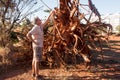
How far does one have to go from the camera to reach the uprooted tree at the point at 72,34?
29.4 feet

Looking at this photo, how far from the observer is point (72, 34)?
906cm

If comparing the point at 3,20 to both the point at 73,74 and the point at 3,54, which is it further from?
the point at 73,74

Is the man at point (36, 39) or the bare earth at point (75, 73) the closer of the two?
the man at point (36, 39)

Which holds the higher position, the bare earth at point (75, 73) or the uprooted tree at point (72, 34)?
the uprooted tree at point (72, 34)

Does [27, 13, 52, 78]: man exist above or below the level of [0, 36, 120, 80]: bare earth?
above

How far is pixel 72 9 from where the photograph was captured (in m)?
9.12

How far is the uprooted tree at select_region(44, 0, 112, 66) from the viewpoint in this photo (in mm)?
8969

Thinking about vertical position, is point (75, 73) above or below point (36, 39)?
below

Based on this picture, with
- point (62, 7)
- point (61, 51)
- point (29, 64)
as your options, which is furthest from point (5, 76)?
point (62, 7)

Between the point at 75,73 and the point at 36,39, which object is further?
the point at 75,73

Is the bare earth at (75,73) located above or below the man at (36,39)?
below

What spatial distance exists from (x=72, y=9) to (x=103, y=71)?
1.98m

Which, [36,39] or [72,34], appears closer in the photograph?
[36,39]

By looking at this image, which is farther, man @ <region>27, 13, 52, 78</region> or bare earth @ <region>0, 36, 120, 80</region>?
bare earth @ <region>0, 36, 120, 80</region>
